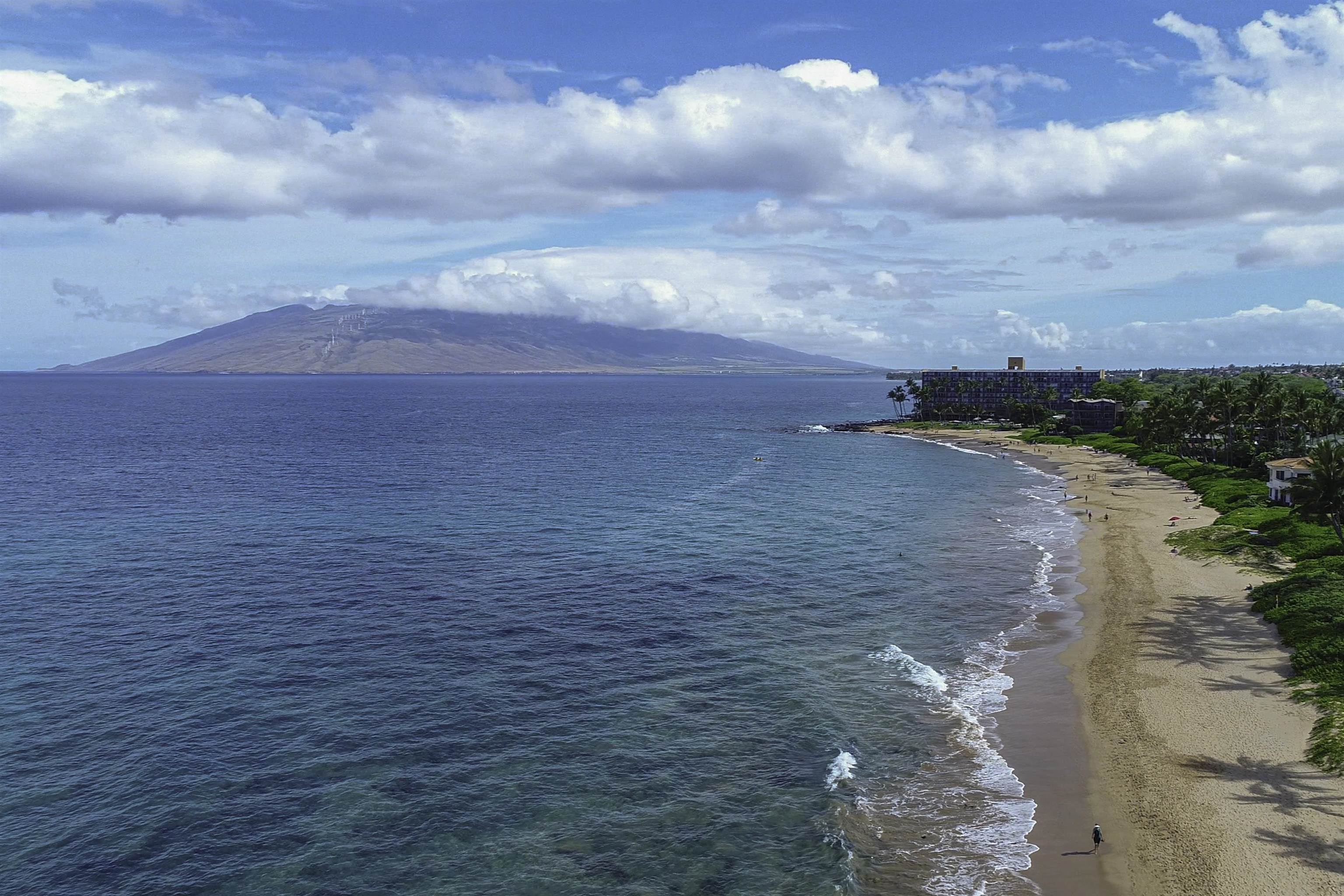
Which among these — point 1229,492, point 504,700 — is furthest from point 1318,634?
point 1229,492

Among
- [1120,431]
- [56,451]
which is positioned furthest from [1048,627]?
[56,451]

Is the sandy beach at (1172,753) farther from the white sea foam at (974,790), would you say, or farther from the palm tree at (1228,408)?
the palm tree at (1228,408)

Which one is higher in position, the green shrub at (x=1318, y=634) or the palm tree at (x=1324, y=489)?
the palm tree at (x=1324, y=489)

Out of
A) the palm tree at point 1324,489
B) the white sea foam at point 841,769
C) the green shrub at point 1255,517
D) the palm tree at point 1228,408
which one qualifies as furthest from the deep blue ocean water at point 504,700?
the palm tree at point 1228,408

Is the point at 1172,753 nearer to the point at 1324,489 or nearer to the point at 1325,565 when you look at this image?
the point at 1325,565

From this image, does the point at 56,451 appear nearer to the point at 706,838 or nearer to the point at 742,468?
the point at 742,468

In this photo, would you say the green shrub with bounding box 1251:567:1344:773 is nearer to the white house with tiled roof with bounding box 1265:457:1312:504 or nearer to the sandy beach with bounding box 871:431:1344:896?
the sandy beach with bounding box 871:431:1344:896
